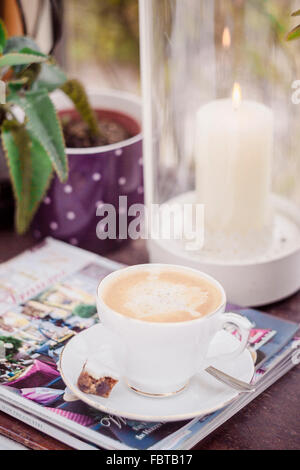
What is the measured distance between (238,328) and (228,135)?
19 centimetres

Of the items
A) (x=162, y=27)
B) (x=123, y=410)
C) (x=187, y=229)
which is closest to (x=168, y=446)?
(x=123, y=410)

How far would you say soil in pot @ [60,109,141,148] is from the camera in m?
0.66

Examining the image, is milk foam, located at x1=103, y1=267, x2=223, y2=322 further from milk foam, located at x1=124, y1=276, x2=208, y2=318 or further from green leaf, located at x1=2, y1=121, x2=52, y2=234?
green leaf, located at x1=2, y1=121, x2=52, y2=234

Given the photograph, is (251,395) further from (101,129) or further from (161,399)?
(101,129)

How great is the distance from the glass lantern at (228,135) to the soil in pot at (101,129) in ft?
0.18

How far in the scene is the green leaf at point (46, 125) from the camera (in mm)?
548

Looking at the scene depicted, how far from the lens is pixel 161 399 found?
16.4 inches

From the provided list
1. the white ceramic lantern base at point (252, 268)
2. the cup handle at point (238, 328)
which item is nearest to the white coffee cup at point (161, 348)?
the cup handle at point (238, 328)

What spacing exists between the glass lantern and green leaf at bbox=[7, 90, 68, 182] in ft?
0.33

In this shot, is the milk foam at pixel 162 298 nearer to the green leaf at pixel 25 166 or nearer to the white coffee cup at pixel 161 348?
the white coffee cup at pixel 161 348

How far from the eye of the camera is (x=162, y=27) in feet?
1.98

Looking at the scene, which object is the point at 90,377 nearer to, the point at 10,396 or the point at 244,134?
the point at 10,396

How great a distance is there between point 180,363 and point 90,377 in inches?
2.6

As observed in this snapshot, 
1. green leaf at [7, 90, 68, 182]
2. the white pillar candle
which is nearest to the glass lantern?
the white pillar candle
